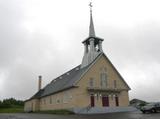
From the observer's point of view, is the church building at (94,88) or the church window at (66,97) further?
the church window at (66,97)

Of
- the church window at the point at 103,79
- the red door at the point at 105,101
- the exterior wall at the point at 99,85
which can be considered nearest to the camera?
the exterior wall at the point at 99,85

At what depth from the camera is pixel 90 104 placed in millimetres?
38781

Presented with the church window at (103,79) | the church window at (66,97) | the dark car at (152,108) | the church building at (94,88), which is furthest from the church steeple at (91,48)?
the dark car at (152,108)

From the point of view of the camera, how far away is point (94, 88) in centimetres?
3925

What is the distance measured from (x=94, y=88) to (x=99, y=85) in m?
1.45

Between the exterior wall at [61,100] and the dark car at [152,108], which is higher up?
the exterior wall at [61,100]

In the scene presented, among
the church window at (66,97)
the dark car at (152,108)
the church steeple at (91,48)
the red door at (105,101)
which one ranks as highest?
the church steeple at (91,48)

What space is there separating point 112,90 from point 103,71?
3.51 meters

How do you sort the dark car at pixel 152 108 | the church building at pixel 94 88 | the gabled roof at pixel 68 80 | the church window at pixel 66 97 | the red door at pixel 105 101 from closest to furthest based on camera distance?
the dark car at pixel 152 108 → the church building at pixel 94 88 → the red door at pixel 105 101 → the church window at pixel 66 97 → the gabled roof at pixel 68 80

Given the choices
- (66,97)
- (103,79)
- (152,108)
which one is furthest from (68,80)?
(152,108)

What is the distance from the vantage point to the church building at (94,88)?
125 feet

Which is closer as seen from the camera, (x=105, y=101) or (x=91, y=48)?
(x=105, y=101)

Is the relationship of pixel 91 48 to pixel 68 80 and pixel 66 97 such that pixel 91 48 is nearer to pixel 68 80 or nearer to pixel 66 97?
pixel 68 80

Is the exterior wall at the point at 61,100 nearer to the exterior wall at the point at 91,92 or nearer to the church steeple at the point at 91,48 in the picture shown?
the exterior wall at the point at 91,92
